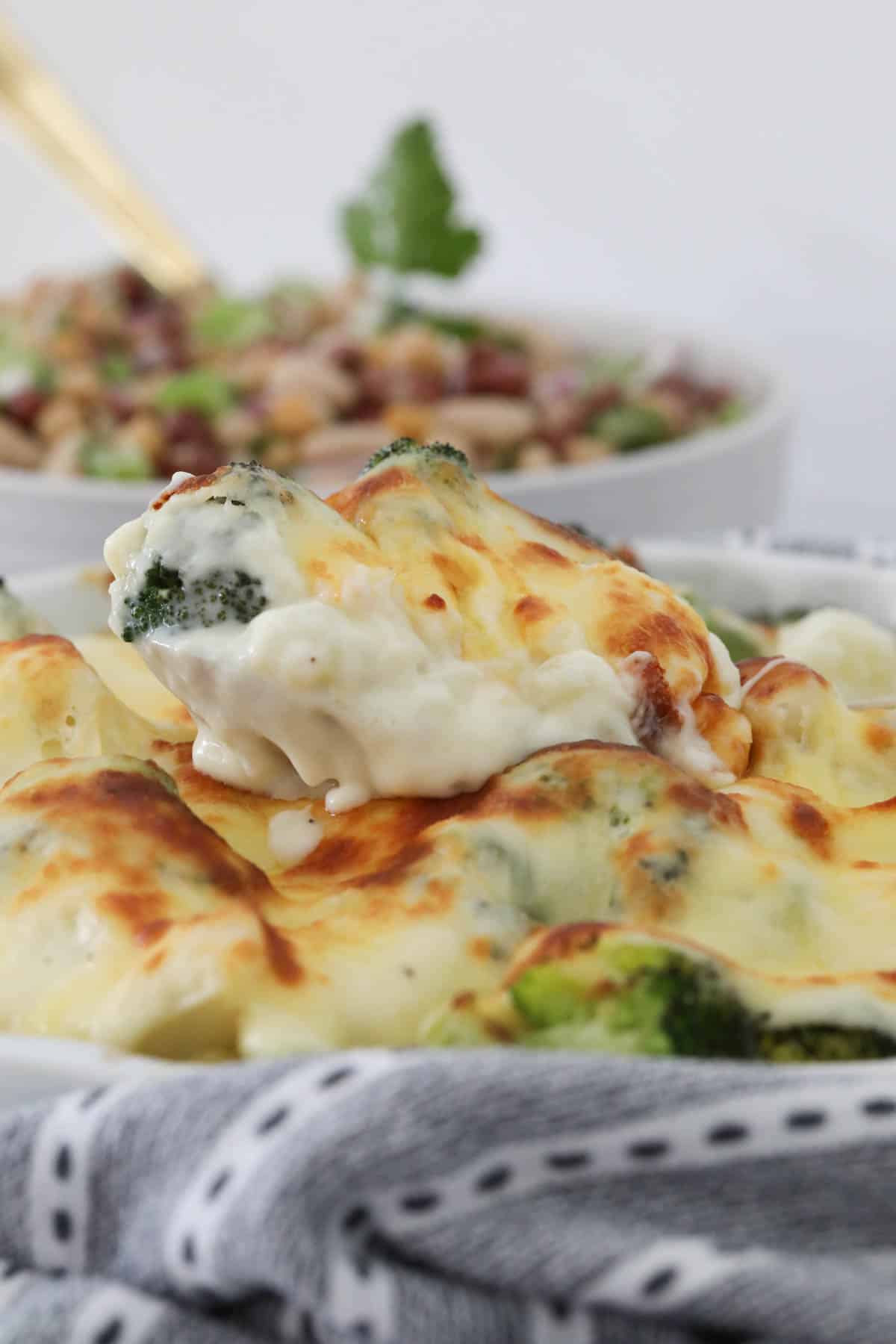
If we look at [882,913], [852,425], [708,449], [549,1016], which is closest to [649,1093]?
[549,1016]

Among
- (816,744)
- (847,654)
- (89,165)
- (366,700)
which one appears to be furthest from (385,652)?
(89,165)

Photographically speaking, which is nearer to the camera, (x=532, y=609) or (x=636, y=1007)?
(x=636, y=1007)

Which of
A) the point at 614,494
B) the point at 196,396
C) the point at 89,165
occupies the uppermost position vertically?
the point at 89,165

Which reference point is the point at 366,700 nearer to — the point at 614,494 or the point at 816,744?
the point at 816,744

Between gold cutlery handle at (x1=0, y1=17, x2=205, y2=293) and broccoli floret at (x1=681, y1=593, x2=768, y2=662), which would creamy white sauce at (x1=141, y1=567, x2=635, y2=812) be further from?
gold cutlery handle at (x1=0, y1=17, x2=205, y2=293)

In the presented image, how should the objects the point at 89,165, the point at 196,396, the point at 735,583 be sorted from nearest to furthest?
the point at 735,583 < the point at 196,396 < the point at 89,165

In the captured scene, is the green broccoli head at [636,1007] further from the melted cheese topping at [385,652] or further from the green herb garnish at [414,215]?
the green herb garnish at [414,215]
